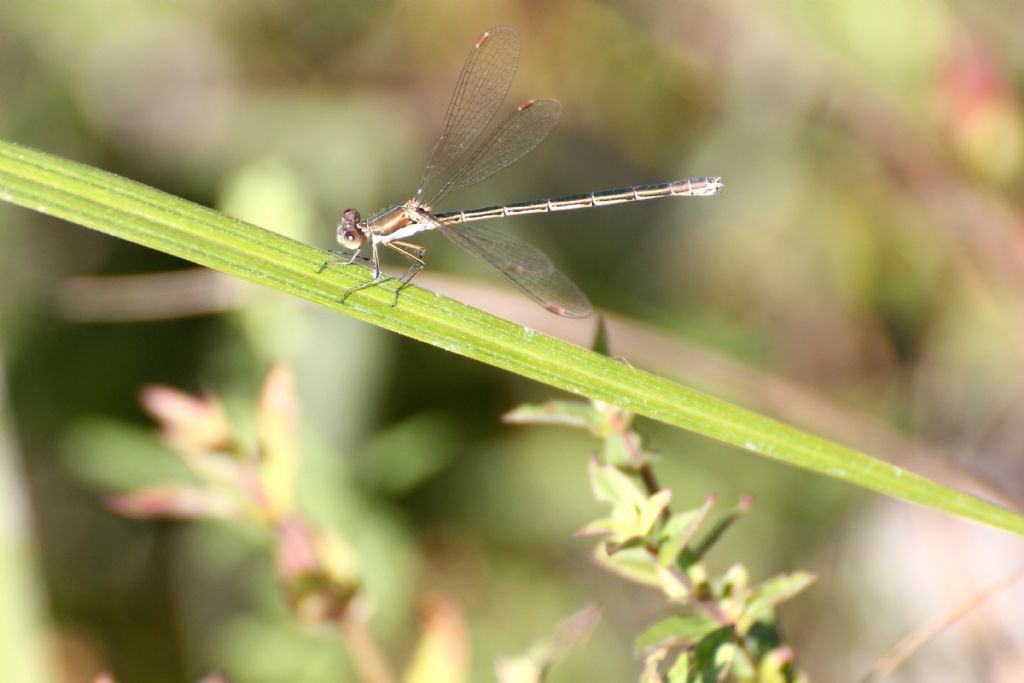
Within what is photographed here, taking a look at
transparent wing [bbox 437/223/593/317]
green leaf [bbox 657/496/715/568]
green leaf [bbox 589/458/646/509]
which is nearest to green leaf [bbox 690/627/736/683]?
green leaf [bbox 657/496/715/568]

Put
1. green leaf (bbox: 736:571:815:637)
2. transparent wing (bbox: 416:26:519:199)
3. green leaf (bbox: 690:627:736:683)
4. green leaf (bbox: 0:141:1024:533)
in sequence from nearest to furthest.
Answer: green leaf (bbox: 690:627:736:683), green leaf (bbox: 736:571:815:637), green leaf (bbox: 0:141:1024:533), transparent wing (bbox: 416:26:519:199)

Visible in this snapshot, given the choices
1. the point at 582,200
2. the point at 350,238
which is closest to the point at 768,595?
the point at 350,238

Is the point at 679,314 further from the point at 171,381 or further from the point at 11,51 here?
the point at 11,51

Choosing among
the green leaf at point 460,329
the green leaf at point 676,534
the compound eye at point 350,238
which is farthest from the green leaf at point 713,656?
the compound eye at point 350,238

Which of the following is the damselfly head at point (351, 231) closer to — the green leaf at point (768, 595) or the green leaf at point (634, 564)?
the green leaf at point (634, 564)

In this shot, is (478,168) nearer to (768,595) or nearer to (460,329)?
(460,329)

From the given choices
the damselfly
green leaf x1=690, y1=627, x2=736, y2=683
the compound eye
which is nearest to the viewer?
green leaf x1=690, y1=627, x2=736, y2=683

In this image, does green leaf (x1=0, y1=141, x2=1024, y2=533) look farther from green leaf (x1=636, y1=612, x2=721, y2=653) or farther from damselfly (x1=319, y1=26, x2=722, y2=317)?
damselfly (x1=319, y1=26, x2=722, y2=317)
